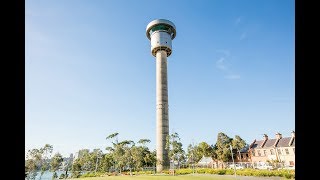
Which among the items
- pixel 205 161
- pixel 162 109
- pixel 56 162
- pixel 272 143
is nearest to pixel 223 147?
pixel 272 143

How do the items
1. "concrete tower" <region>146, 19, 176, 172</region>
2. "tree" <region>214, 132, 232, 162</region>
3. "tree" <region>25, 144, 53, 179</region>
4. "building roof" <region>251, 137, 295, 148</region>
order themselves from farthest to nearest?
"concrete tower" <region>146, 19, 176, 172</region> < "tree" <region>214, 132, 232, 162</region> < "building roof" <region>251, 137, 295, 148</region> < "tree" <region>25, 144, 53, 179</region>

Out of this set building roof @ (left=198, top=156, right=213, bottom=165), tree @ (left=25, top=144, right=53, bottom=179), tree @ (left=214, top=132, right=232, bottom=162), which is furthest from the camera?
building roof @ (left=198, top=156, right=213, bottom=165)

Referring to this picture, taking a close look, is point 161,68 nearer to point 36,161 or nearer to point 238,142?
point 238,142

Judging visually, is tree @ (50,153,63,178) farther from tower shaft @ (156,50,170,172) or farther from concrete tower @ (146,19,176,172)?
concrete tower @ (146,19,176,172)

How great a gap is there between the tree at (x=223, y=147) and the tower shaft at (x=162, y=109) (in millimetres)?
12255

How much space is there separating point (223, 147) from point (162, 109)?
1718 cm

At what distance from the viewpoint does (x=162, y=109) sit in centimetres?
6619

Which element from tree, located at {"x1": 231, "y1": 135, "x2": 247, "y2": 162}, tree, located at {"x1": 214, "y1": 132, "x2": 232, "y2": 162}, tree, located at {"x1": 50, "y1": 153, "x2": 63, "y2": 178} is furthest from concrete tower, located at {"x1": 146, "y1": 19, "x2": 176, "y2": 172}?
tree, located at {"x1": 50, "y1": 153, "x2": 63, "y2": 178}

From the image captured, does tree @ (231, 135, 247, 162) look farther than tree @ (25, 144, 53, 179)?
Yes

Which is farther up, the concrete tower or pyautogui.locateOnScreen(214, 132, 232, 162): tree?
the concrete tower

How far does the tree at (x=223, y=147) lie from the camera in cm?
6146

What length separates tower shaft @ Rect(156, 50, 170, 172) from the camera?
61750 mm
